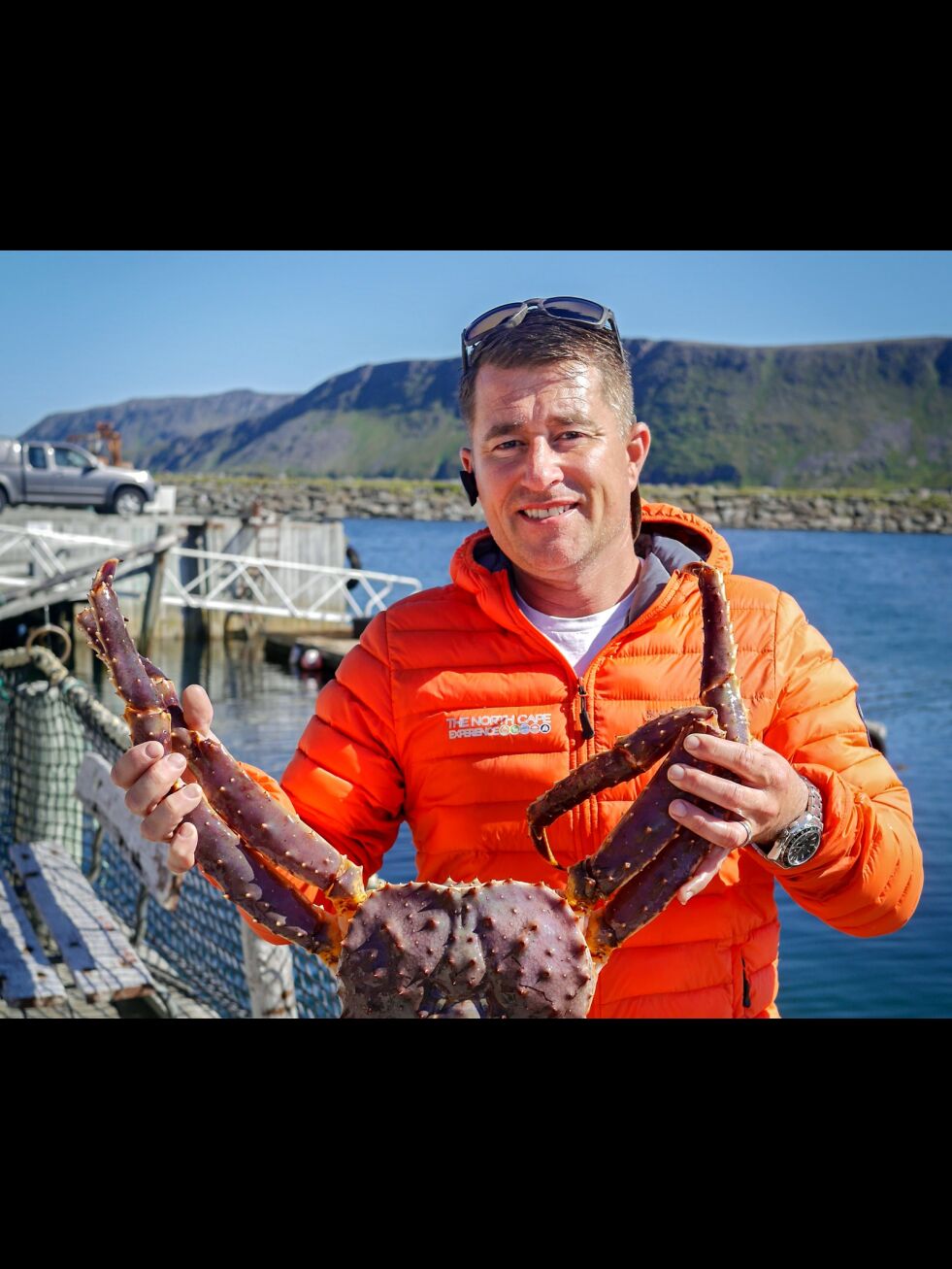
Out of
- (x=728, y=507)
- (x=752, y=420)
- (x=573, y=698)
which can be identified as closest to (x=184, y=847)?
(x=573, y=698)

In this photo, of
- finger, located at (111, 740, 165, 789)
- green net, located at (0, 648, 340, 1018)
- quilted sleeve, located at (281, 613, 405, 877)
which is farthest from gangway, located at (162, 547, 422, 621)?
finger, located at (111, 740, 165, 789)

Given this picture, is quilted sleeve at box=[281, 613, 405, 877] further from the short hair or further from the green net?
the green net

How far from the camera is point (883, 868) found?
4.78 ft

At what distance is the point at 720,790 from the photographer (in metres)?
1.34

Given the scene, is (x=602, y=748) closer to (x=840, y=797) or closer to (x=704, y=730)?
(x=704, y=730)

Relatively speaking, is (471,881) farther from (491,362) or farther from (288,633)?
(288,633)

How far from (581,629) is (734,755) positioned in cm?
38

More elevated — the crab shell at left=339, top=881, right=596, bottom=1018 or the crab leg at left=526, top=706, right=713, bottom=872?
the crab leg at left=526, top=706, right=713, bottom=872

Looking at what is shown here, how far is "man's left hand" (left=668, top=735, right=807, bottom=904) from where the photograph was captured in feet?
4.37

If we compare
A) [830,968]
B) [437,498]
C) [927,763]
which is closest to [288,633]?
[927,763]

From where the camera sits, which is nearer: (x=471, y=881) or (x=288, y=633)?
(x=471, y=881)

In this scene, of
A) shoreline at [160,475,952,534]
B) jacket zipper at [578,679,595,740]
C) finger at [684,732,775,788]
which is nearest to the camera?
finger at [684,732,775,788]

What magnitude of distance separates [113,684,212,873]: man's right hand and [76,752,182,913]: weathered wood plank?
1.32 metres
